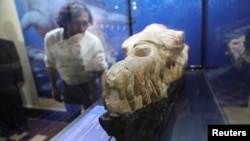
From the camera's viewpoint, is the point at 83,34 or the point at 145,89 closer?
the point at 145,89

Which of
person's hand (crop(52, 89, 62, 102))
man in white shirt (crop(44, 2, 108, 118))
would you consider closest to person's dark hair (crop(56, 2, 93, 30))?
man in white shirt (crop(44, 2, 108, 118))

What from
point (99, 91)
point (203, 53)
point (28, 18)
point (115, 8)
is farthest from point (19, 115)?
point (203, 53)

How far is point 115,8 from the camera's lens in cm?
204

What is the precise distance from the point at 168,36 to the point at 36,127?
3.95 feet

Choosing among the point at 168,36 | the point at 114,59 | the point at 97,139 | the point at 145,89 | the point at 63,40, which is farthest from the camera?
the point at 114,59

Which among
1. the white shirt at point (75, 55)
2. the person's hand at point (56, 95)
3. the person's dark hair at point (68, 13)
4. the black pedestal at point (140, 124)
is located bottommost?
the person's hand at point (56, 95)

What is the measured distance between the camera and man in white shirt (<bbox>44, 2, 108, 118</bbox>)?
1987 millimetres

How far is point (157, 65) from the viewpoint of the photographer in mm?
1356

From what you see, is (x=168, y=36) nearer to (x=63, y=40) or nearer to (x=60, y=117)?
(x=63, y=40)

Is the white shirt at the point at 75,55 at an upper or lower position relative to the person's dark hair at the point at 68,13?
lower

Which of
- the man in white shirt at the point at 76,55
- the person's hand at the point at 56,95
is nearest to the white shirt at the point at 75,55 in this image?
the man in white shirt at the point at 76,55

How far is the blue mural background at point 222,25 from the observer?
1.79 m

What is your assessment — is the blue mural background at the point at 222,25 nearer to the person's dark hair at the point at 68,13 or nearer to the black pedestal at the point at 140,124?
the black pedestal at the point at 140,124

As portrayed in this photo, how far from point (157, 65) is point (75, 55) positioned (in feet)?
2.90
